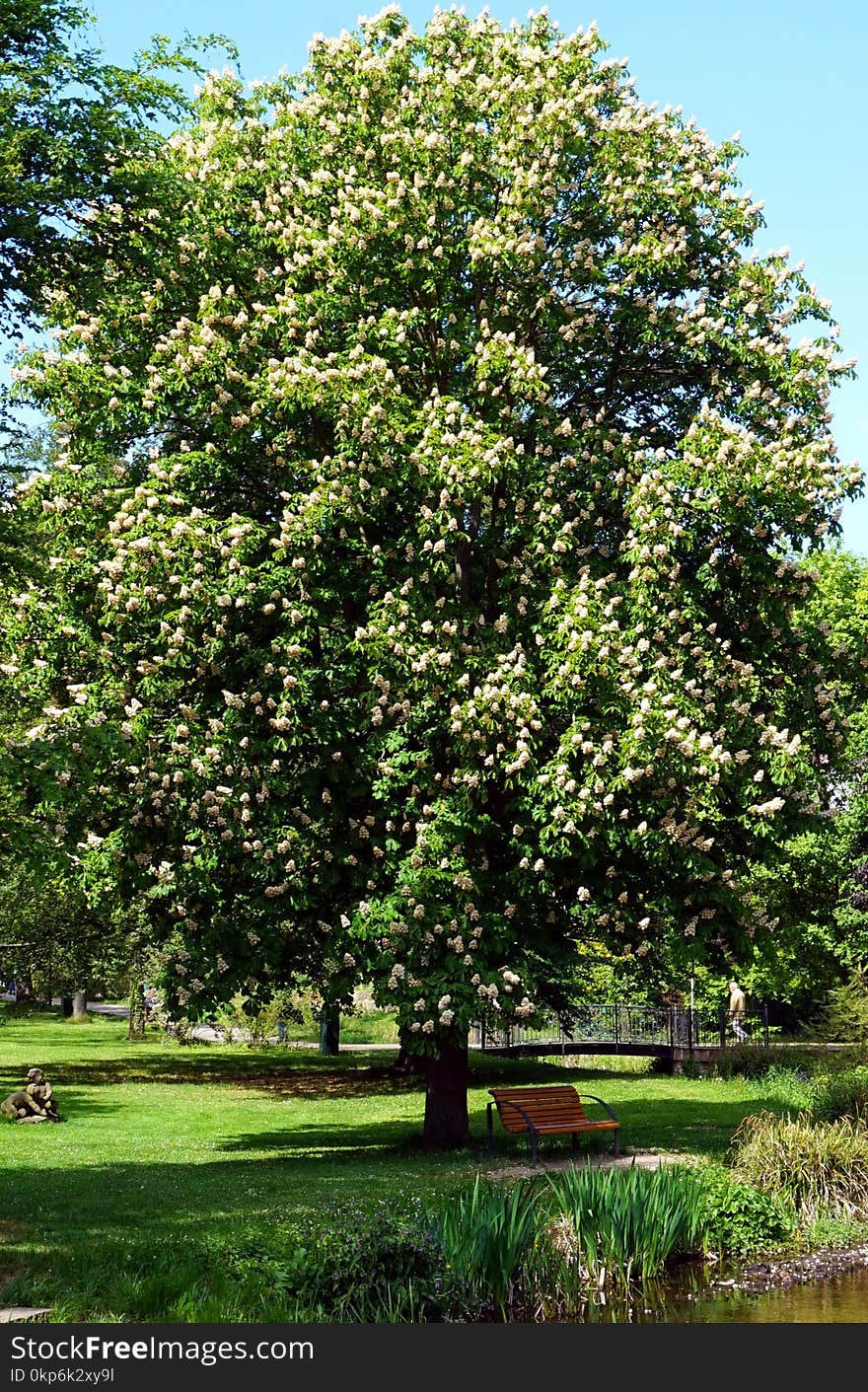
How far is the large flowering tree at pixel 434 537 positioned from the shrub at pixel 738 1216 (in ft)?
10.7

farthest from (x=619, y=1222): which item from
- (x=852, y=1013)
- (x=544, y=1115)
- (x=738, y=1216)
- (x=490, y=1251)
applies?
(x=852, y=1013)

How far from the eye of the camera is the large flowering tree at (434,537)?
1595 cm

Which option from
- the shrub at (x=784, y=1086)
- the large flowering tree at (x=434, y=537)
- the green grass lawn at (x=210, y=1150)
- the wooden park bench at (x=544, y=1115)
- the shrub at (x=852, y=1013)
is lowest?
the green grass lawn at (x=210, y=1150)

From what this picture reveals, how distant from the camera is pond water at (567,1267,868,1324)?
11.8 m

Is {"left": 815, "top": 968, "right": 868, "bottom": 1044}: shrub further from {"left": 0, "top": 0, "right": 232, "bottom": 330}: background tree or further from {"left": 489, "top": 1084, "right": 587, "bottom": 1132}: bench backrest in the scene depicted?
{"left": 0, "top": 0, "right": 232, "bottom": 330}: background tree

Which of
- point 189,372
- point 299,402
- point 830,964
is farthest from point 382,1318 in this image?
point 830,964

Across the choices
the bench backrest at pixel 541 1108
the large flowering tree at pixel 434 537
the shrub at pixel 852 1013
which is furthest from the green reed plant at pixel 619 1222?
the shrub at pixel 852 1013

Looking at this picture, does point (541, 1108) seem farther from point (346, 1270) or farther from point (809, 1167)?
point (346, 1270)

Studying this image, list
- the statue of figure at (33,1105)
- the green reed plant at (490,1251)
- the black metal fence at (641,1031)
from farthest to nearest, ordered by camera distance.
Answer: the black metal fence at (641,1031) < the statue of figure at (33,1105) < the green reed plant at (490,1251)

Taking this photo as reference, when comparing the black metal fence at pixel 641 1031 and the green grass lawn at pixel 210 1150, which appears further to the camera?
the black metal fence at pixel 641 1031

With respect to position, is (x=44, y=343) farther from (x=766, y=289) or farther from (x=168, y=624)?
(x=766, y=289)

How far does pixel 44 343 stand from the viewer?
70.1ft

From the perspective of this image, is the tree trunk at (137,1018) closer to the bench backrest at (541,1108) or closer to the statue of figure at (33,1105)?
the statue of figure at (33,1105)

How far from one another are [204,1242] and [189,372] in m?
10.7
